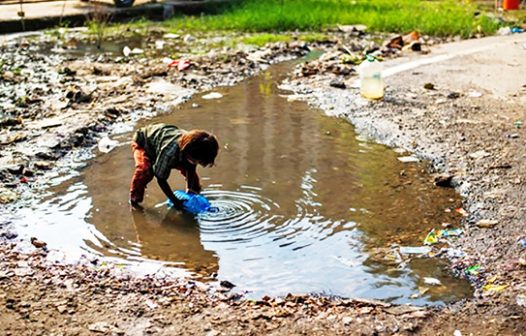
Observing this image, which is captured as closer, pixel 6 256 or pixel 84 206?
pixel 6 256

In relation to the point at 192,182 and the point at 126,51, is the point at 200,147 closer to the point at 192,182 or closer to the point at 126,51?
the point at 192,182

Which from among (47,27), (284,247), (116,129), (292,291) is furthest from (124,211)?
(47,27)

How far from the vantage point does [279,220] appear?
4.60m

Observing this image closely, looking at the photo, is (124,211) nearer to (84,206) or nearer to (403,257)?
(84,206)

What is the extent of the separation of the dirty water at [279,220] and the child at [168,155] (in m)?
Result: 0.16

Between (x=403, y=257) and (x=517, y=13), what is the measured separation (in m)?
9.99

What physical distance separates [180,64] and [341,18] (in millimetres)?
4283

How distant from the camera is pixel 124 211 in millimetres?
4766

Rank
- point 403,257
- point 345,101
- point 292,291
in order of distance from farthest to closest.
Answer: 1. point 345,101
2. point 403,257
3. point 292,291

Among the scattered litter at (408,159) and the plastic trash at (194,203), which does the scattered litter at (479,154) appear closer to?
the scattered litter at (408,159)

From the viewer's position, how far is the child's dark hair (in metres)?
4.33

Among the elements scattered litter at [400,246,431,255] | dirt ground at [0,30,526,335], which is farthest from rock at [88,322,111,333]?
scattered litter at [400,246,431,255]

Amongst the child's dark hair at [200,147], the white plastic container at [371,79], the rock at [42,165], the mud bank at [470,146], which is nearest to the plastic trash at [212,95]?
the mud bank at [470,146]

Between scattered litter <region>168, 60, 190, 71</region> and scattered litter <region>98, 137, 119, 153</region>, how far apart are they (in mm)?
2624
